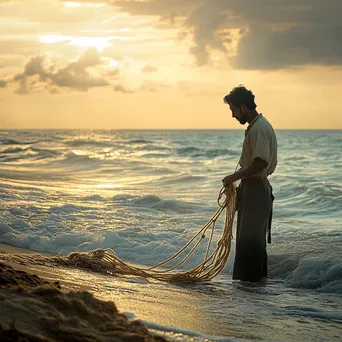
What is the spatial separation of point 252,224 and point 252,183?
40cm

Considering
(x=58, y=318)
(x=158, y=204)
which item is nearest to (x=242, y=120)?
(x=58, y=318)

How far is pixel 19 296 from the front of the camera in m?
3.62

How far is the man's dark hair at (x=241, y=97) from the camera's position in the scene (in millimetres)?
6312

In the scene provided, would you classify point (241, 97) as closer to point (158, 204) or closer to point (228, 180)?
point (228, 180)

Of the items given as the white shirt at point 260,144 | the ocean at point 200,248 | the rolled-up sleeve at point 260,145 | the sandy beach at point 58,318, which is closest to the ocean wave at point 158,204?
the ocean at point 200,248

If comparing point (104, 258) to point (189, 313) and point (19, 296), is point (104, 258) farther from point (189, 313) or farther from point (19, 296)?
point (19, 296)

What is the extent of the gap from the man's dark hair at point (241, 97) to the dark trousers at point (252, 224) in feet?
2.37

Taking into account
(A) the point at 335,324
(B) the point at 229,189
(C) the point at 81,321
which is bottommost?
(A) the point at 335,324

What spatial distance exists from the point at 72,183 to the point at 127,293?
12.9 meters

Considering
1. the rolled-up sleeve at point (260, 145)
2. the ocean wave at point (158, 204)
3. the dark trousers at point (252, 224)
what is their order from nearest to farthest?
the rolled-up sleeve at point (260, 145), the dark trousers at point (252, 224), the ocean wave at point (158, 204)

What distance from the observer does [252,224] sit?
21.2ft

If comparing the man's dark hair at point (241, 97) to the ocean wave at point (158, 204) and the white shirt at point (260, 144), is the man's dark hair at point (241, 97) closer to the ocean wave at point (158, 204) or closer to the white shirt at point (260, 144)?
the white shirt at point (260, 144)

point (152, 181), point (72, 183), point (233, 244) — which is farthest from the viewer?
point (152, 181)

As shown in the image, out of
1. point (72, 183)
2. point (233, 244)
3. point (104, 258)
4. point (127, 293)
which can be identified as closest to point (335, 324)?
point (127, 293)
